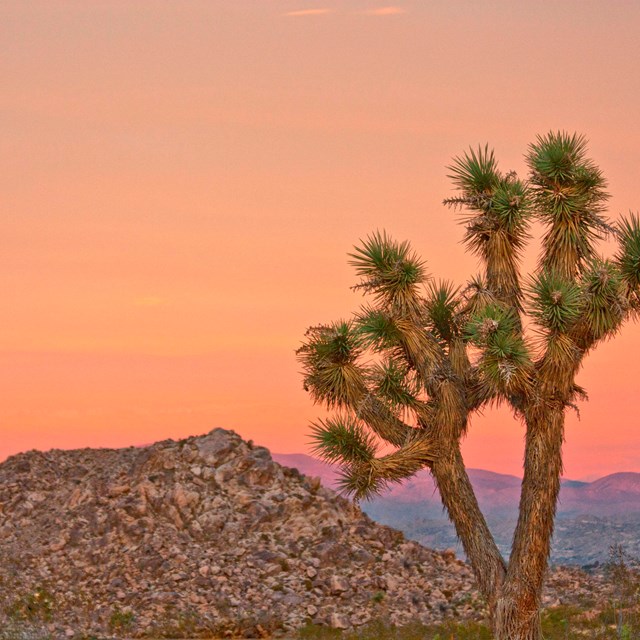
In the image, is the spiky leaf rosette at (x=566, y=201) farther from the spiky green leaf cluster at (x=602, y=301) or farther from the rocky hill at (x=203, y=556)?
the rocky hill at (x=203, y=556)

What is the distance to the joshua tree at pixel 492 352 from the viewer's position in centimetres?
1567

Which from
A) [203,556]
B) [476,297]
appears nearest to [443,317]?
[476,297]

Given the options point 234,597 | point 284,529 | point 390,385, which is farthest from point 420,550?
point 390,385

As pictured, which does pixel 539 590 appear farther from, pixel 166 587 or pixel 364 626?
pixel 166 587

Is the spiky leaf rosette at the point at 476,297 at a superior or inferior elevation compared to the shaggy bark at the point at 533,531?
superior

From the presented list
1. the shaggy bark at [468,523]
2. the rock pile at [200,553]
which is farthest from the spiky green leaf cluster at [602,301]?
the rock pile at [200,553]

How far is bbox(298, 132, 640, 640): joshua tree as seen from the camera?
51.4ft

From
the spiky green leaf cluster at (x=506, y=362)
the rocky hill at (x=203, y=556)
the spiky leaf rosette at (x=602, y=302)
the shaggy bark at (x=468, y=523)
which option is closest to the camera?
the spiky green leaf cluster at (x=506, y=362)

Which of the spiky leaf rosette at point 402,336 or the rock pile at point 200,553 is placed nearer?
the spiky leaf rosette at point 402,336

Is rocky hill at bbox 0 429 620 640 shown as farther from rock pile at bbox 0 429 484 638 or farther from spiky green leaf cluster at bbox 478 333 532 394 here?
spiky green leaf cluster at bbox 478 333 532 394

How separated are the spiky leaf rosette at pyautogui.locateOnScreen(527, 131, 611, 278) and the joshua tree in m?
0.02

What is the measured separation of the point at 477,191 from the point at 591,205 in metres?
1.91

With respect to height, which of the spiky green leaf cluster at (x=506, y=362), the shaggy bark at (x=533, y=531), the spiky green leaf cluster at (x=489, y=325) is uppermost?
the spiky green leaf cluster at (x=489, y=325)

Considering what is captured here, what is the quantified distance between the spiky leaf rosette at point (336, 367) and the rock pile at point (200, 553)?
8140 mm
